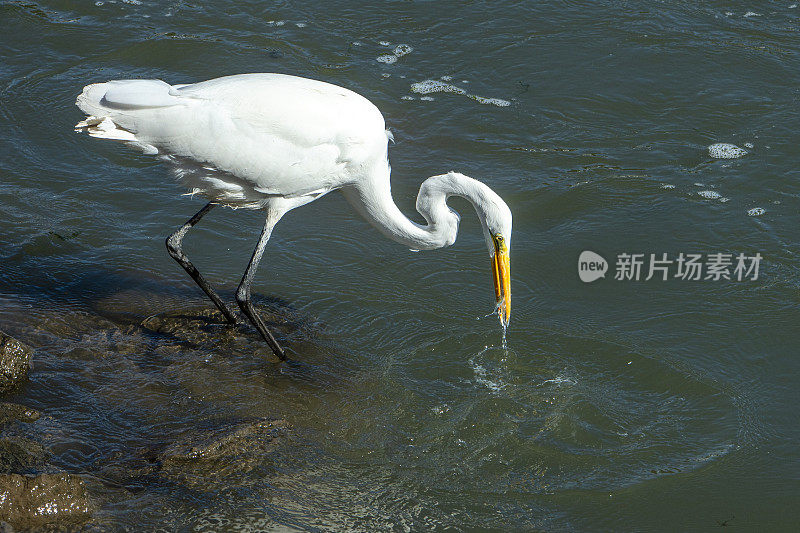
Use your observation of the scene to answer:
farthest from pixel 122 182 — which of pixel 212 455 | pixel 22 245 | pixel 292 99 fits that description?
pixel 212 455

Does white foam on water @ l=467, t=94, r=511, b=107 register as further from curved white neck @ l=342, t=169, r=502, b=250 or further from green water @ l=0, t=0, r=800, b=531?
curved white neck @ l=342, t=169, r=502, b=250

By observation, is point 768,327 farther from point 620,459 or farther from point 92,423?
point 92,423

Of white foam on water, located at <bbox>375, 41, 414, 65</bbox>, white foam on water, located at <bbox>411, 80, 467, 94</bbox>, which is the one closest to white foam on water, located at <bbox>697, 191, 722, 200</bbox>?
white foam on water, located at <bbox>411, 80, 467, 94</bbox>

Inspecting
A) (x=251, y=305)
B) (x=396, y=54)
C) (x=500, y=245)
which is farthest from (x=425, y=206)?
(x=396, y=54)

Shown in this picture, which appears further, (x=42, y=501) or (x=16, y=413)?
(x=16, y=413)

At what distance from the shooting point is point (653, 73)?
830cm

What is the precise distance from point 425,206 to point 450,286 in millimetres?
960

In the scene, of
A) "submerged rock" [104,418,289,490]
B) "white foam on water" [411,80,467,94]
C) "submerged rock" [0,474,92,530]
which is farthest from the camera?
"white foam on water" [411,80,467,94]

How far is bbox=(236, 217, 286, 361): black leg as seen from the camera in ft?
18.0

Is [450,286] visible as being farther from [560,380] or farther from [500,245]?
[560,380]

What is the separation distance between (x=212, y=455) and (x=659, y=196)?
415 cm

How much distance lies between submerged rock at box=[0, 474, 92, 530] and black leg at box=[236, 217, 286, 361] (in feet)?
5.75

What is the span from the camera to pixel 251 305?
18.5 feet

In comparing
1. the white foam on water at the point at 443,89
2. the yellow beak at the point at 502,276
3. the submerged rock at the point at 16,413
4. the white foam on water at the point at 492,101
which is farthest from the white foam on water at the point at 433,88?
the submerged rock at the point at 16,413
